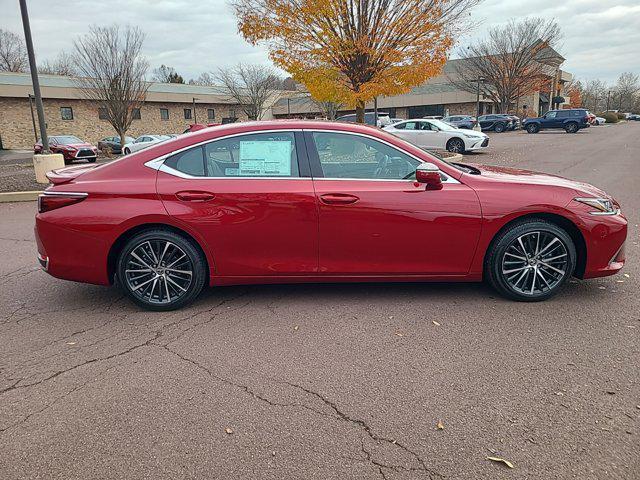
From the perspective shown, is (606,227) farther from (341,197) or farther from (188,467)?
(188,467)

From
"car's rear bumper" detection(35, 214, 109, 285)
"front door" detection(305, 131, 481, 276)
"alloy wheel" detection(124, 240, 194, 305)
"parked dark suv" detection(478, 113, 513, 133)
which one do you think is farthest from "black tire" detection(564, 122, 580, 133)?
"car's rear bumper" detection(35, 214, 109, 285)

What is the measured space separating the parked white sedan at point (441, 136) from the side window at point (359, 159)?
14946mm

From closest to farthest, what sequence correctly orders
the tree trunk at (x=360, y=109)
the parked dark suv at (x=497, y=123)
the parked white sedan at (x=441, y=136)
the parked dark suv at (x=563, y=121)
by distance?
the tree trunk at (x=360, y=109) → the parked white sedan at (x=441, y=136) → the parked dark suv at (x=563, y=121) → the parked dark suv at (x=497, y=123)

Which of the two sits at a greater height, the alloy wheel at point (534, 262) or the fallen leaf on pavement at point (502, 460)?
the alloy wheel at point (534, 262)

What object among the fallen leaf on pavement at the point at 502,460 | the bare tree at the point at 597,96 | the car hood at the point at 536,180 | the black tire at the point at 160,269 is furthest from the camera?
the bare tree at the point at 597,96

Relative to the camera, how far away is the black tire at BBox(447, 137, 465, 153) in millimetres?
18156

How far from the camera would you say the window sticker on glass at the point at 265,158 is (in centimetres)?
391

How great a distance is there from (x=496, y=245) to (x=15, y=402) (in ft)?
12.3

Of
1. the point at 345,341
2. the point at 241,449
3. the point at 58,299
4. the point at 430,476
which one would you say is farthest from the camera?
the point at 58,299

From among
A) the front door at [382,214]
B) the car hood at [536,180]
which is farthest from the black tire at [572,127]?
the front door at [382,214]

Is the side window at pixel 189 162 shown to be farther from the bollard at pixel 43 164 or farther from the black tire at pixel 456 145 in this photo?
the black tire at pixel 456 145

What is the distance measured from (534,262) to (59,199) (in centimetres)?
419

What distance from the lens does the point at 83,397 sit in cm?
275

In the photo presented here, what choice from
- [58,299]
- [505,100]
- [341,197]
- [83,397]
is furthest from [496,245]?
[505,100]
